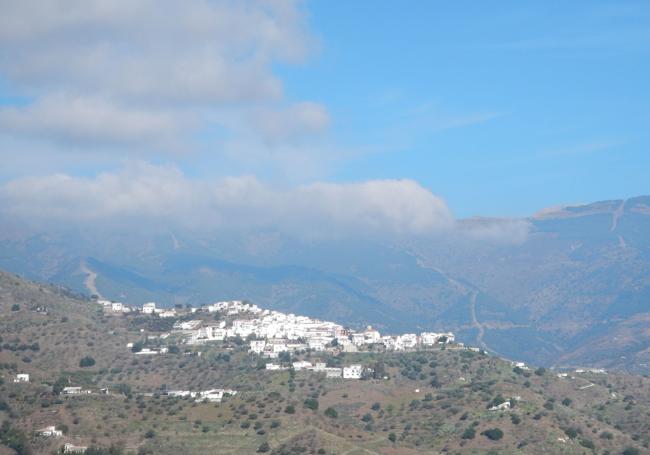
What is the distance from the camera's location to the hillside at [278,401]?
7369 cm

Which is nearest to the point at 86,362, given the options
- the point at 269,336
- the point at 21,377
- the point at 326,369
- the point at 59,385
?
the point at 21,377

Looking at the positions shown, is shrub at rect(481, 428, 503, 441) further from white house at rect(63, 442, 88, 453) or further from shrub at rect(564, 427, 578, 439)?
white house at rect(63, 442, 88, 453)

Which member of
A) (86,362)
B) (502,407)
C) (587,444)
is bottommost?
(587,444)

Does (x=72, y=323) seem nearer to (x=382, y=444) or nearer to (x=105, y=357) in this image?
(x=105, y=357)

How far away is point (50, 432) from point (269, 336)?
63.7 m

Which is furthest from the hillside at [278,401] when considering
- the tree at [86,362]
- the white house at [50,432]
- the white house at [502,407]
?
the white house at [50,432]

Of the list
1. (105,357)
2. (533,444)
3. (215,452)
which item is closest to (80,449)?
(215,452)

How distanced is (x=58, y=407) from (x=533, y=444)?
33218 mm

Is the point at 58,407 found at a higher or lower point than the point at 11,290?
lower

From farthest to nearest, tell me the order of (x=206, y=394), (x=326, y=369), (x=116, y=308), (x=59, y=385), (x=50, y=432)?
(x=116, y=308) → (x=326, y=369) → (x=206, y=394) → (x=59, y=385) → (x=50, y=432)

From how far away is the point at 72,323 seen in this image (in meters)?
119

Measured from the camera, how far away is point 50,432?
235 ft

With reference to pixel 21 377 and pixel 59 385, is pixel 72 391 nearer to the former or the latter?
pixel 59 385

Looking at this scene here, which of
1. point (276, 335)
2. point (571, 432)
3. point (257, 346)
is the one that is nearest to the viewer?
point (571, 432)
